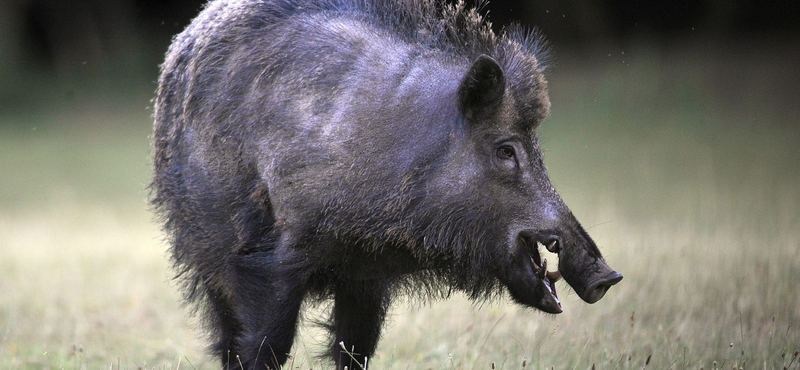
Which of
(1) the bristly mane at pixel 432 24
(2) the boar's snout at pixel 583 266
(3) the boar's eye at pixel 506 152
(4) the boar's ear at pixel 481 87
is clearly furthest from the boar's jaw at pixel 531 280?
(1) the bristly mane at pixel 432 24

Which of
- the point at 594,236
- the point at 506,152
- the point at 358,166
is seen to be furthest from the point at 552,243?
the point at 594,236

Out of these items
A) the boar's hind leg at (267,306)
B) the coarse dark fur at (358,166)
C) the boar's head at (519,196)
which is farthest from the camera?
the boar's hind leg at (267,306)

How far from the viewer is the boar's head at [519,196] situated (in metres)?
3.83

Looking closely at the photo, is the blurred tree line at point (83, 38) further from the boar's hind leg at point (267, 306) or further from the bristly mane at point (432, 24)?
the boar's hind leg at point (267, 306)

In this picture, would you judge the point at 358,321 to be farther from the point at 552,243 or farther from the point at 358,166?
the point at 552,243

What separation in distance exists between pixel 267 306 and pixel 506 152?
1216 millimetres

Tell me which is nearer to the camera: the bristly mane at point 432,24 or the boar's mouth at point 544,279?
the boar's mouth at point 544,279

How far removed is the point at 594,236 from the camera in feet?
32.2

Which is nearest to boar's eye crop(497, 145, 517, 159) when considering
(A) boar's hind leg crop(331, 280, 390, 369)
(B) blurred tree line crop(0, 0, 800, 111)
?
(A) boar's hind leg crop(331, 280, 390, 369)

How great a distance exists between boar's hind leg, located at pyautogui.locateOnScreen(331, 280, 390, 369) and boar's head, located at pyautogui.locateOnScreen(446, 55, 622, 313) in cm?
100

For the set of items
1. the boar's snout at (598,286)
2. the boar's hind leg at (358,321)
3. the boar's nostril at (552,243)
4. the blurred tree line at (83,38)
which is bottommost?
the blurred tree line at (83,38)

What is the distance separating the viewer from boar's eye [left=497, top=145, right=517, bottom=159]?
404cm

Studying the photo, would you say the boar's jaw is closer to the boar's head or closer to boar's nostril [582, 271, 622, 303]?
the boar's head

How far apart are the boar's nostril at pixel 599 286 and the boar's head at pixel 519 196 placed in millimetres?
35
